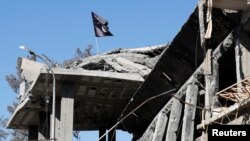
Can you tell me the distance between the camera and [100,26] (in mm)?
31844

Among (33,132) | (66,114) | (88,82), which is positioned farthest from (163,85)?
(33,132)

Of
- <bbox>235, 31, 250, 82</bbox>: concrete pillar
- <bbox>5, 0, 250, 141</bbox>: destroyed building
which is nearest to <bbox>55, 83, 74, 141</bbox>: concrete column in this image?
<bbox>5, 0, 250, 141</bbox>: destroyed building

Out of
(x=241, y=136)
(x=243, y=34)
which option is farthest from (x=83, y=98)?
(x=241, y=136)

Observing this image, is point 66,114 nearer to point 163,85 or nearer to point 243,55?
point 163,85

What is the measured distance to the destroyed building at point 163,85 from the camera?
15898 millimetres

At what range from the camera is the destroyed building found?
15.9 metres

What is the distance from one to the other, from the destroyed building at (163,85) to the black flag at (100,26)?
252cm

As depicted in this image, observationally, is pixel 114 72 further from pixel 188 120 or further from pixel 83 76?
pixel 188 120

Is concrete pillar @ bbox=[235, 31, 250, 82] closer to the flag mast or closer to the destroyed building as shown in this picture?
the destroyed building

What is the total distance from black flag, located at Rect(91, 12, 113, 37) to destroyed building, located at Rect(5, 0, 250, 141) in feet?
8.28

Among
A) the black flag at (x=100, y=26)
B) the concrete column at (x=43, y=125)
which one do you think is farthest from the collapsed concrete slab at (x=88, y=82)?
the black flag at (x=100, y=26)

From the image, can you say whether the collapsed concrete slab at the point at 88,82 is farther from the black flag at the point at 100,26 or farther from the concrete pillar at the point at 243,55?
the concrete pillar at the point at 243,55

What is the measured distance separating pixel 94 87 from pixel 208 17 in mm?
12754

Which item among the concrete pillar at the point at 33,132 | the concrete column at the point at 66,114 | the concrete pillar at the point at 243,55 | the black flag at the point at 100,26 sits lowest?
the concrete pillar at the point at 33,132
